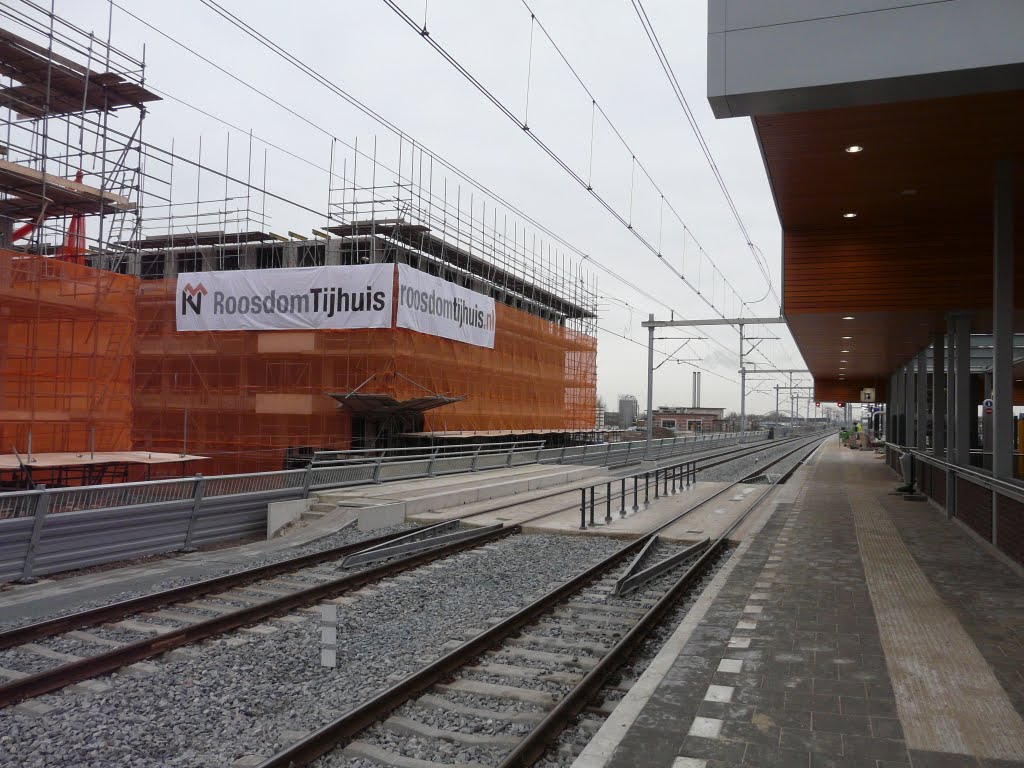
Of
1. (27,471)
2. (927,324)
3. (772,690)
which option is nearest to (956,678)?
(772,690)

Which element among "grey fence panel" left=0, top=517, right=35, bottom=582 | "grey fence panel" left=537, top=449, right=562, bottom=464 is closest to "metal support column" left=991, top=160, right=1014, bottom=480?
"grey fence panel" left=0, top=517, right=35, bottom=582

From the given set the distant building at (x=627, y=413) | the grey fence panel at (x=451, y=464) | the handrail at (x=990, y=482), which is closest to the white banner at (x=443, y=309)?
the grey fence panel at (x=451, y=464)

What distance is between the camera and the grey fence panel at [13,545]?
28.0 feet

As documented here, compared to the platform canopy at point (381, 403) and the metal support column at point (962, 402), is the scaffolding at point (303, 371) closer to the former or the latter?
the platform canopy at point (381, 403)

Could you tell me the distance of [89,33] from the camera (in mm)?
23125

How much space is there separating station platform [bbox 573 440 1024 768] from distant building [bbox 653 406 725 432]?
95101 mm

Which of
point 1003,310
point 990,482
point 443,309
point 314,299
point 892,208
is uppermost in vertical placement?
point 443,309

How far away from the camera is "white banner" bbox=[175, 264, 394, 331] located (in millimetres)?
28094

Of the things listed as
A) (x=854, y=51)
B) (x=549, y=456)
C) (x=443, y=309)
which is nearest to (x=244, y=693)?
(x=854, y=51)

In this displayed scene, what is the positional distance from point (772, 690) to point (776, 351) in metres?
56.9

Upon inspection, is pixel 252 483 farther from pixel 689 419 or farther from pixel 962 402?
pixel 689 419

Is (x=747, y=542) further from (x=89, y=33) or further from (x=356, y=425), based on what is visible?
(x=89, y=33)

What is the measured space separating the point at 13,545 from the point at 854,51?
398 inches

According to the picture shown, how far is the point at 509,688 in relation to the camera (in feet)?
19.0
